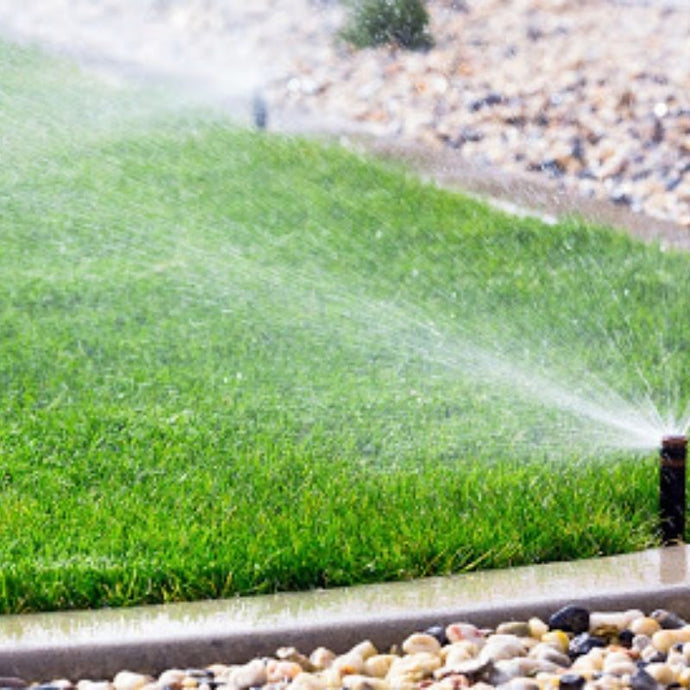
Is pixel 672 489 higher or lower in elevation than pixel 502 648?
higher

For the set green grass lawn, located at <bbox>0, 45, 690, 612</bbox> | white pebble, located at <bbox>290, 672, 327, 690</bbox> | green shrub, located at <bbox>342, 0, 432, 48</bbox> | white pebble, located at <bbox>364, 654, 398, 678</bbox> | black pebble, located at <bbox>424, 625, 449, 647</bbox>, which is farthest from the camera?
green shrub, located at <bbox>342, 0, 432, 48</bbox>

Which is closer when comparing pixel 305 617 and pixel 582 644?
pixel 582 644

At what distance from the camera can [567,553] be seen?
4105 millimetres

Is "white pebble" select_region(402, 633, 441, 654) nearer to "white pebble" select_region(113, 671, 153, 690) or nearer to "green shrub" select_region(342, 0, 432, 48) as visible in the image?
"white pebble" select_region(113, 671, 153, 690)

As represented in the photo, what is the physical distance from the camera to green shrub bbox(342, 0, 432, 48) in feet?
32.2

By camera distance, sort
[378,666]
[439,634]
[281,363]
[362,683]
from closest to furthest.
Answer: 1. [362,683]
2. [378,666]
3. [439,634]
4. [281,363]

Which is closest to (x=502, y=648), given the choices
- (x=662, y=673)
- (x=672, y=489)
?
(x=662, y=673)

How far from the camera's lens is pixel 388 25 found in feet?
32.9

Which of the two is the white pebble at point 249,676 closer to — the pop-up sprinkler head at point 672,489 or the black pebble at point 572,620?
the black pebble at point 572,620

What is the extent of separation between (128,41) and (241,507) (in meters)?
6.96

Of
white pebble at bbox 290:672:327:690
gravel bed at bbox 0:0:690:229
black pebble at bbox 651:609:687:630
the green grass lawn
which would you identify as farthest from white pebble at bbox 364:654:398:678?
gravel bed at bbox 0:0:690:229

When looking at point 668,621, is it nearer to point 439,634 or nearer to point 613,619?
point 613,619

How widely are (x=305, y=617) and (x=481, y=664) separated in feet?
1.49

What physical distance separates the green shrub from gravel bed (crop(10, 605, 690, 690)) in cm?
658
